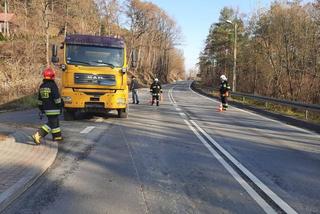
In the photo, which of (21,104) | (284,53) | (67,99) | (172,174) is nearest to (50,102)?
(172,174)

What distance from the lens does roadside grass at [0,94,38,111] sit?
2072 cm

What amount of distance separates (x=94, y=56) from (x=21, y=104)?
802 centimetres

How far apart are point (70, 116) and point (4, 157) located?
7638 mm

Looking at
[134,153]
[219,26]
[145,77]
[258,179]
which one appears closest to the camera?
[258,179]

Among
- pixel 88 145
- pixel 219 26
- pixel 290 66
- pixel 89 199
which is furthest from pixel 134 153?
pixel 219 26

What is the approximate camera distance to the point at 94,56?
611 inches

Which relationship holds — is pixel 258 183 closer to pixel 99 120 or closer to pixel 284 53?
pixel 99 120

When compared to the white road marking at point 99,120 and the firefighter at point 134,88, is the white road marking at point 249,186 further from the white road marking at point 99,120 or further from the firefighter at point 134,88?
the firefighter at point 134,88

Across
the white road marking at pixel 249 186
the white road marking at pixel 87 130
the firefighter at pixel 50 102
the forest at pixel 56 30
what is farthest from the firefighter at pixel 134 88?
the firefighter at pixel 50 102

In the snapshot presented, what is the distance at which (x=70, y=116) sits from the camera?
→ 1589 centimetres

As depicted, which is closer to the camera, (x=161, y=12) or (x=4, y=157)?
(x=4, y=157)

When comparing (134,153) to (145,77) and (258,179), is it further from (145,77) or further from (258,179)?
(145,77)

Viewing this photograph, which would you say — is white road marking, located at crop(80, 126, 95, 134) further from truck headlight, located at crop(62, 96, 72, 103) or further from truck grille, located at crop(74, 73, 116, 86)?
truck grille, located at crop(74, 73, 116, 86)

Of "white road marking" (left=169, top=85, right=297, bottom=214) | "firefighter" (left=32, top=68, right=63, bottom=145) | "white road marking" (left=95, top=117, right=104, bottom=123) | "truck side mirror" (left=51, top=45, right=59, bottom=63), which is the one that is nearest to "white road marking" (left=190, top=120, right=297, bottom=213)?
"white road marking" (left=169, top=85, right=297, bottom=214)
